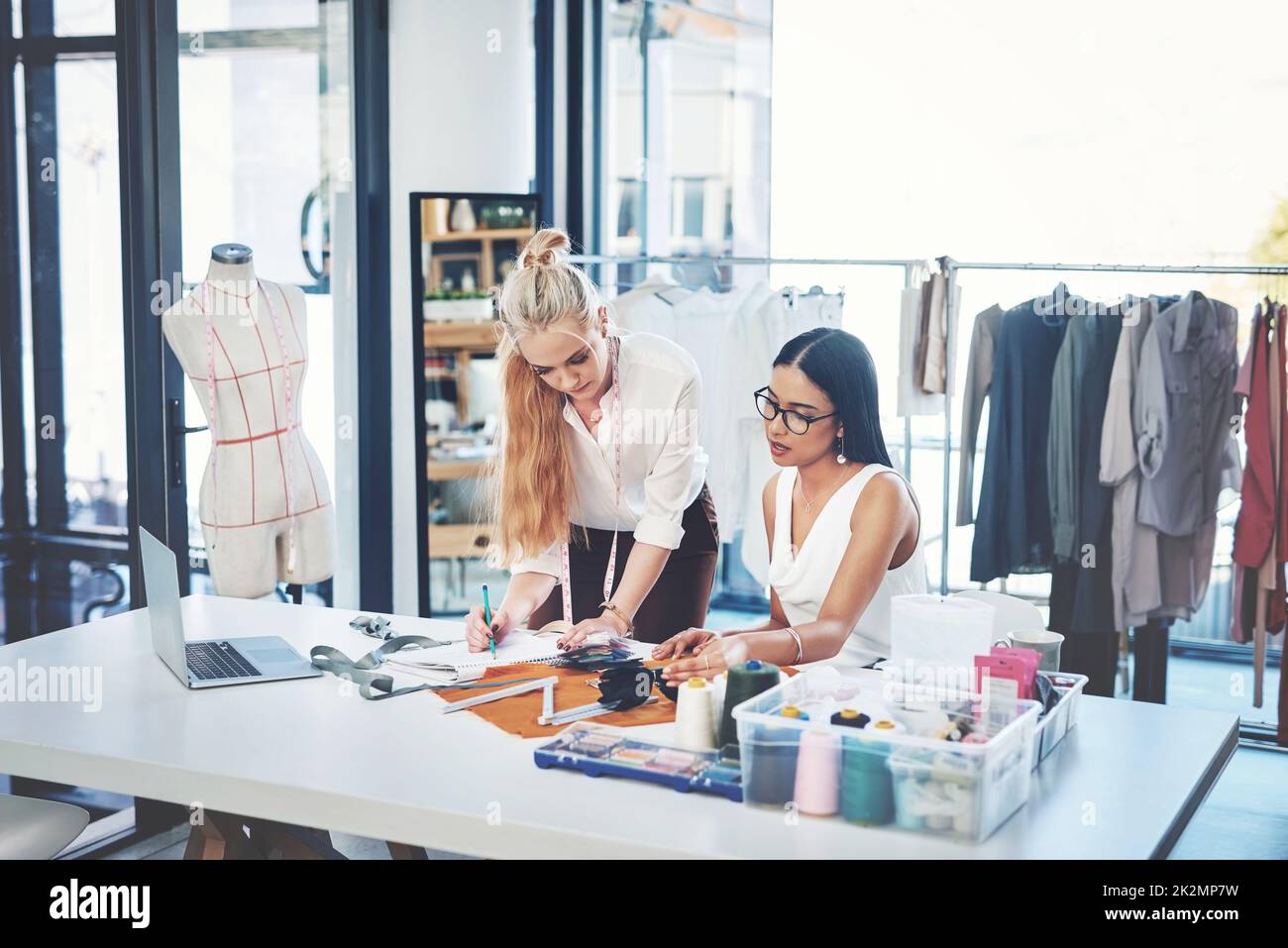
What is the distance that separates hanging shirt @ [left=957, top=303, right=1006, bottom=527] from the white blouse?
1549 millimetres

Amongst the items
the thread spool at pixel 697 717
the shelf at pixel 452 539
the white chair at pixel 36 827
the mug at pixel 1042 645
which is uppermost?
the mug at pixel 1042 645

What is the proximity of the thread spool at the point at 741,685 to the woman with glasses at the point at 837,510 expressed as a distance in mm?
568

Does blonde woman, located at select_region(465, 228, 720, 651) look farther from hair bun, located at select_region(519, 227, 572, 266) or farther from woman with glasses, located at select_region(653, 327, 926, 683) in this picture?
woman with glasses, located at select_region(653, 327, 926, 683)

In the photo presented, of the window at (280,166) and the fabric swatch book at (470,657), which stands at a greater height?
the window at (280,166)

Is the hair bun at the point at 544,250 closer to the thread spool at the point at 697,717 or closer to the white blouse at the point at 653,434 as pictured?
the white blouse at the point at 653,434

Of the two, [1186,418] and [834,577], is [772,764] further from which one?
[1186,418]

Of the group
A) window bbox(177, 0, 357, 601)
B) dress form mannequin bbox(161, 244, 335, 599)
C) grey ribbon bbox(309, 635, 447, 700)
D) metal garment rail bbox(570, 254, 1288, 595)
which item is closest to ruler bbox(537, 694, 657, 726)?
grey ribbon bbox(309, 635, 447, 700)

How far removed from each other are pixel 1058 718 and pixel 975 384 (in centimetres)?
233

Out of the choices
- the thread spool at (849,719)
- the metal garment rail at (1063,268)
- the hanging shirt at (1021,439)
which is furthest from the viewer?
the hanging shirt at (1021,439)

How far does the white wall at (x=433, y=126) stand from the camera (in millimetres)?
4410

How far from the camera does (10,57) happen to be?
124 inches

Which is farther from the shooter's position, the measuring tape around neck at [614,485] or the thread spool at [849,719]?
the measuring tape around neck at [614,485]

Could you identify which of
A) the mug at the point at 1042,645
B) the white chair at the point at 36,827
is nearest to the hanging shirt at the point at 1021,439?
the mug at the point at 1042,645

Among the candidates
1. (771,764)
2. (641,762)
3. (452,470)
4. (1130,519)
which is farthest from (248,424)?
(1130,519)
